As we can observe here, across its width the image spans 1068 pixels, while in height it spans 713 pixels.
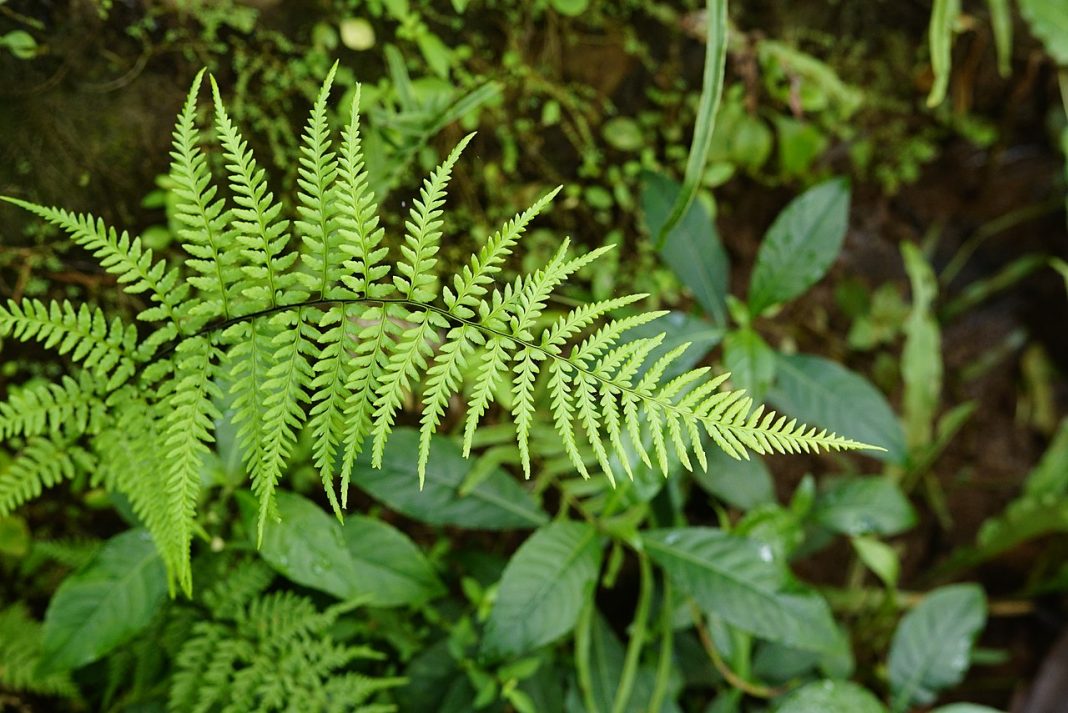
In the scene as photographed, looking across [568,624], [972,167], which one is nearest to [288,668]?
[568,624]

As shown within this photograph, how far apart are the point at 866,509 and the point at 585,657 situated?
924 mm

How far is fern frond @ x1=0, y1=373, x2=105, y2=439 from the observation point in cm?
125

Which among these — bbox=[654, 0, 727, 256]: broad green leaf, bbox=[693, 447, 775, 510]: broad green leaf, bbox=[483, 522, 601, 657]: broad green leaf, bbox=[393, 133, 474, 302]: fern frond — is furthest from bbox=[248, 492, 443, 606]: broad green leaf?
bbox=[654, 0, 727, 256]: broad green leaf

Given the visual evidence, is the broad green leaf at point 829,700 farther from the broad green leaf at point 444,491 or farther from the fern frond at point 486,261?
the fern frond at point 486,261

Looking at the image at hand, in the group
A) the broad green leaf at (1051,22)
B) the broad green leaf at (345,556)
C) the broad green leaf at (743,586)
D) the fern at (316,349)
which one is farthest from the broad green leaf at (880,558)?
the broad green leaf at (1051,22)

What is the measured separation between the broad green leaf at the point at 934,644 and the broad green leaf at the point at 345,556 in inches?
58.4

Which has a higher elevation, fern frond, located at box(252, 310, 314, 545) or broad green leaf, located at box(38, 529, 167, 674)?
fern frond, located at box(252, 310, 314, 545)

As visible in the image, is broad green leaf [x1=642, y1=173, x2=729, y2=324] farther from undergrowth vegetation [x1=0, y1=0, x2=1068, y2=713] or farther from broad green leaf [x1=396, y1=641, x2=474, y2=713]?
broad green leaf [x1=396, y1=641, x2=474, y2=713]

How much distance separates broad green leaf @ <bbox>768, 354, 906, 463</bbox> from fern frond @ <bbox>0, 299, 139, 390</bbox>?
152 cm

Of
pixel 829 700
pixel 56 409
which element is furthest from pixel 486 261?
pixel 829 700

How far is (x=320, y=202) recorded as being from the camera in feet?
3.72

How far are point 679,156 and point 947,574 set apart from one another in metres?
1.84

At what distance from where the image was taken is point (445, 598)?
189 centimetres

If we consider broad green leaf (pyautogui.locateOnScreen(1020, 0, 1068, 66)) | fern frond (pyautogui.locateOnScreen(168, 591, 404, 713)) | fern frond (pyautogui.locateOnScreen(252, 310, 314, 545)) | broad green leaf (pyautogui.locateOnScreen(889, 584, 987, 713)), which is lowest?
broad green leaf (pyautogui.locateOnScreen(889, 584, 987, 713))
